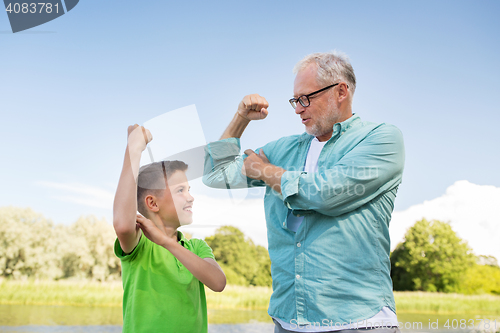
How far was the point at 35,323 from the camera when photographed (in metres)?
10.6

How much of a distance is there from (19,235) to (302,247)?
14165mm

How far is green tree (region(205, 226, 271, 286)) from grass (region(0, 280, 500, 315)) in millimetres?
365

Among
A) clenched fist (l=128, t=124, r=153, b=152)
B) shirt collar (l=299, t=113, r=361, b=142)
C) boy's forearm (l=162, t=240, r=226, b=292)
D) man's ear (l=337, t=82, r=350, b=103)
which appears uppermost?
man's ear (l=337, t=82, r=350, b=103)

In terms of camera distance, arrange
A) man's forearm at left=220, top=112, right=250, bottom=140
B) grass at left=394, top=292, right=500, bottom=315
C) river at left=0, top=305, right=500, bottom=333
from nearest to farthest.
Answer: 1. man's forearm at left=220, top=112, right=250, bottom=140
2. river at left=0, top=305, right=500, bottom=333
3. grass at left=394, top=292, right=500, bottom=315

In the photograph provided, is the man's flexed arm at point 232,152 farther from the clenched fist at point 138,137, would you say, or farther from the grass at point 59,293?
the grass at point 59,293

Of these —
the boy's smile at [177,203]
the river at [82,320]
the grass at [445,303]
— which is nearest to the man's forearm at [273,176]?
the boy's smile at [177,203]

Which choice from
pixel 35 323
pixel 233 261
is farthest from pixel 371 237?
pixel 35 323

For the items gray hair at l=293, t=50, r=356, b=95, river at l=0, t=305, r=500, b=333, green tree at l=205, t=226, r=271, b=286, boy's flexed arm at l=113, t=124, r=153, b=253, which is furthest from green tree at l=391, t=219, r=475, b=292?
boy's flexed arm at l=113, t=124, r=153, b=253

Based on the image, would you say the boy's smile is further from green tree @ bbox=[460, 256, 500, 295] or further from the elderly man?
green tree @ bbox=[460, 256, 500, 295]

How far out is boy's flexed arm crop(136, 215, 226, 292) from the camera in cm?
166

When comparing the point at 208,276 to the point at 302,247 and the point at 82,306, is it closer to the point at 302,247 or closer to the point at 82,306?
the point at 302,247

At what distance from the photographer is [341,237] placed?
1.80 metres

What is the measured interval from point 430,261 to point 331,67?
18150mm

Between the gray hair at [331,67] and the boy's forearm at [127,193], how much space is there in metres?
1.24
